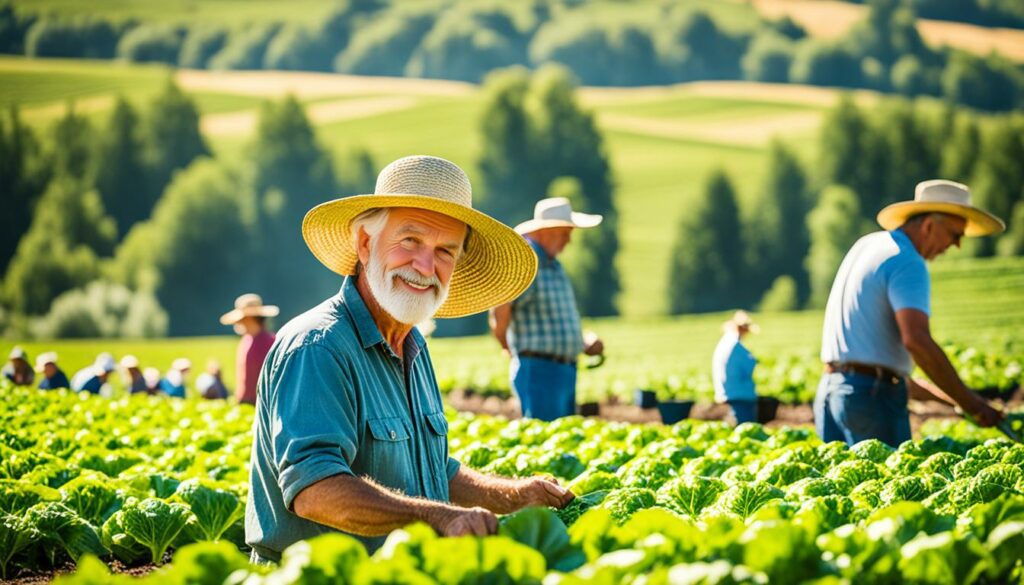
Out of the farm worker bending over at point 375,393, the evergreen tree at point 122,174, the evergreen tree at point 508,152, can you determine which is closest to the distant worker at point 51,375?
the farm worker bending over at point 375,393

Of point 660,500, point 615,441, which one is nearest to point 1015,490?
point 660,500

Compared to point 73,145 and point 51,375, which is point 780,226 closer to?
point 73,145

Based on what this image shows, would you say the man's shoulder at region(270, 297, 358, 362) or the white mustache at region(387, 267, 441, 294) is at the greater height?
the white mustache at region(387, 267, 441, 294)

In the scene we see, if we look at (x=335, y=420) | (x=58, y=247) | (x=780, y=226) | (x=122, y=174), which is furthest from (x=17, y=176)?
(x=335, y=420)

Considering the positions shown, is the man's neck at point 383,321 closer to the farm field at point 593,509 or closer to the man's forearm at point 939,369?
the farm field at point 593,509

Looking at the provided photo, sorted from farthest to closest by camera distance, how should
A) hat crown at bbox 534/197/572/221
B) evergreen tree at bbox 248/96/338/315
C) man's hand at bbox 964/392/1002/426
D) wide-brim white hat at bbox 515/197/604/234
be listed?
evergreen tree at bbox 248/96/338/315, hat crown at bbox 534/197/572/221, wide-brim white hat at bbox 515/197/604/234, man's hand at bbox 964/392/1002/426

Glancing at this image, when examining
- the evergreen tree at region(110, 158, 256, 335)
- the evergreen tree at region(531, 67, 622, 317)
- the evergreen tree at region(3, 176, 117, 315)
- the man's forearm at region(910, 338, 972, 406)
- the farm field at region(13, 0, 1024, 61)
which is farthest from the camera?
the farm field at region(13, 0, 1024, 61)

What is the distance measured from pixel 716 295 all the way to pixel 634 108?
2716 cm

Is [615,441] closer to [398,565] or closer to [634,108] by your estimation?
[398,565]

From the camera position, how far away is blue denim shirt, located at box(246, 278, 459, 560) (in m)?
3.06

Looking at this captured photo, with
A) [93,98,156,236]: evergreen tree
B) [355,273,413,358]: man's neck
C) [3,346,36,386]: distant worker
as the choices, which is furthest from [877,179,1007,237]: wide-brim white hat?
[93,98,156,236]: evergreen tree

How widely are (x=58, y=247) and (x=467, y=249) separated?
207 feet

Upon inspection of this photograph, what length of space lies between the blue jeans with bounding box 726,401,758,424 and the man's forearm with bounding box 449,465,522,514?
7.27 metres

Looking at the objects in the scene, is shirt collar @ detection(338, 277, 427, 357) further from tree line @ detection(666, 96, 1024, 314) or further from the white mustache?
tree line @ detection(666, 96, 1024, 314)
